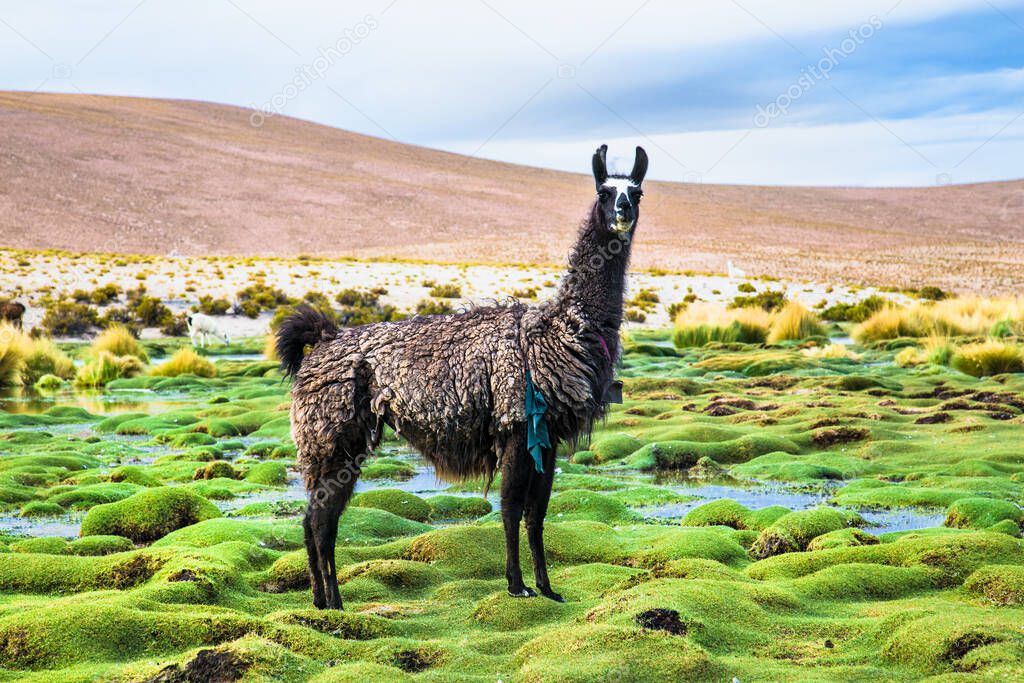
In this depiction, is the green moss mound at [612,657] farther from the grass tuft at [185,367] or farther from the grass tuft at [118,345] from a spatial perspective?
the grass tuft at [118,345]

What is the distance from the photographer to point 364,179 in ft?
439

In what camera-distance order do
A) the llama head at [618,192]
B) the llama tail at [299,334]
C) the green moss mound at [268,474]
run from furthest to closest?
the green moss mound at [268,474], the llama tail at [299,334], the llama head at [618,192]

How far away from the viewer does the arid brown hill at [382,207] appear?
87.1 metres

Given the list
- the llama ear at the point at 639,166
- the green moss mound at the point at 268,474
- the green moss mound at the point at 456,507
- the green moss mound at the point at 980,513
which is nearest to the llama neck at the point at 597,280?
the llama ear at the point at 639,166

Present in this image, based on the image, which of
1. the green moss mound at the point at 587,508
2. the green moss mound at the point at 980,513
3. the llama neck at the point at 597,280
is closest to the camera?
the llama neck at the point at 597,280

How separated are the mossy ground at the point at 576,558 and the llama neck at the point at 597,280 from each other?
2.07 metres

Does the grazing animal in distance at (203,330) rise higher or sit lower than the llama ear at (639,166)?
lower

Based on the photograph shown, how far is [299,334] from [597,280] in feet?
8.32

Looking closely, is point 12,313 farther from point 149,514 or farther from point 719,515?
point 719,515

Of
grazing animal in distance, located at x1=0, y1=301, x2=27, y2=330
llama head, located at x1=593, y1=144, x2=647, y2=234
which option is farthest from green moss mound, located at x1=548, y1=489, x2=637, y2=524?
grazing animal in distance, located at x1=0, y1=301, x2=27, y2=330

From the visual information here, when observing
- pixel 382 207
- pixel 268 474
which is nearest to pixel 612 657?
pixel 268 474

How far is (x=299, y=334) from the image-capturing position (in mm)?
8289

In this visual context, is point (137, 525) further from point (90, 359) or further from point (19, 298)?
point (19, 298)

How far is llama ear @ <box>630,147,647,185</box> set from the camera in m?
7.72
